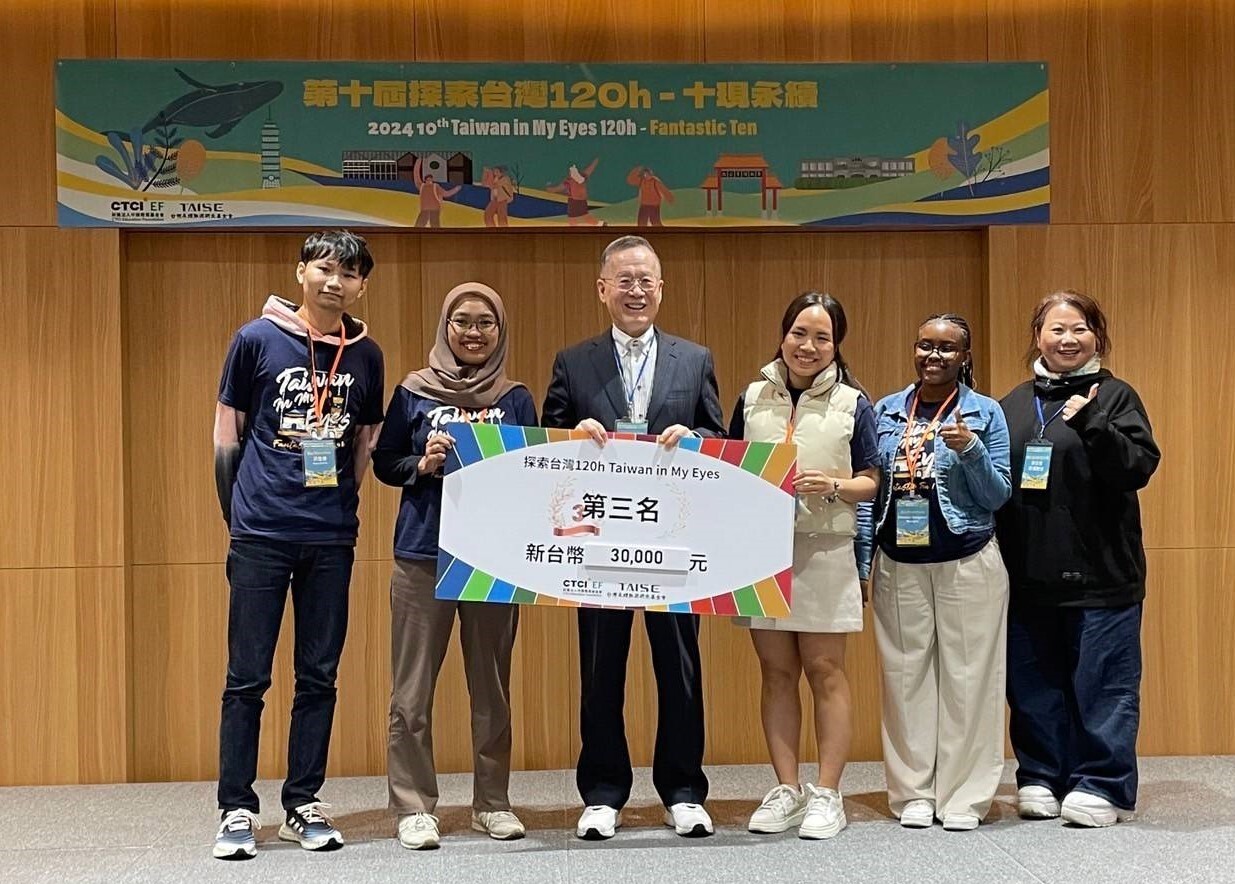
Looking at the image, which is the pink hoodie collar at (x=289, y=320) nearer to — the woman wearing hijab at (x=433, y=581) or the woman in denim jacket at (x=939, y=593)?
the woman wearing hijab at (x=433, y=581)

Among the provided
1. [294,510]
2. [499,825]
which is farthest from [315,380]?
[499,825]

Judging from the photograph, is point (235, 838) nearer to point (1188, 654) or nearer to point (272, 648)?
point (272, 648)

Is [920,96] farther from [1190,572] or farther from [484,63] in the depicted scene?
[1190,572]

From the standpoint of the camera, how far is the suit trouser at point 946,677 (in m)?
3.64

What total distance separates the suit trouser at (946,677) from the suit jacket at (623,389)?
76cm

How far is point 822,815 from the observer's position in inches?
139

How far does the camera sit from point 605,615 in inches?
141

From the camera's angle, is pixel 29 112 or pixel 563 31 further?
pixel 563 31

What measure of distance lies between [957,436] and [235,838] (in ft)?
7.43

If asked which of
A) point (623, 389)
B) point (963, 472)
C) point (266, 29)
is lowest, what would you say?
point (963, 472)

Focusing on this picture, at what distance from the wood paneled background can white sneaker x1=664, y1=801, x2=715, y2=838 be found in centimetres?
108

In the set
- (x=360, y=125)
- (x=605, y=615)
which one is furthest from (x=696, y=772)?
(x=360, y=125)

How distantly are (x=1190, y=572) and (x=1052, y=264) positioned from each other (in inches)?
49.5

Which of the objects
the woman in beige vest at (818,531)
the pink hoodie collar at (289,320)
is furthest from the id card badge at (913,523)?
the pink hoodie collar at (289,320)
